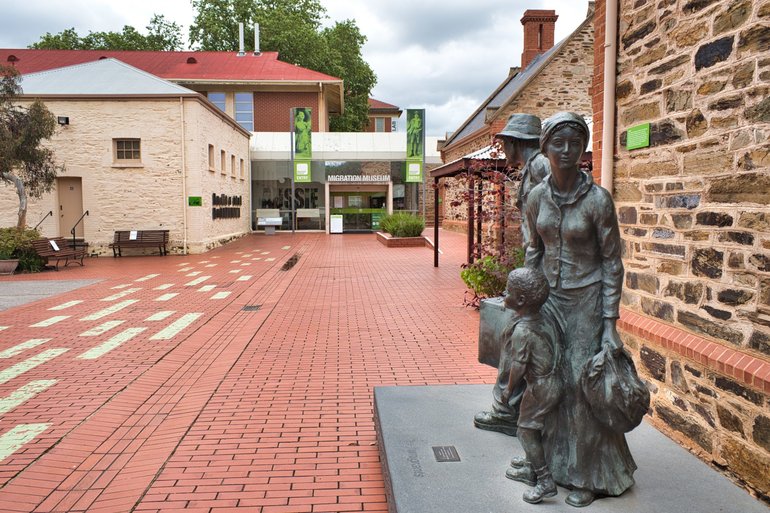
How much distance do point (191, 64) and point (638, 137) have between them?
123 feet

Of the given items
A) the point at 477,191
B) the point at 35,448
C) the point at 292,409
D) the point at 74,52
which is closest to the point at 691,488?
the point at 292,409

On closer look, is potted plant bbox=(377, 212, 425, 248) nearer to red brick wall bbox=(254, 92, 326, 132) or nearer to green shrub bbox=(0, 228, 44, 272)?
green shrub bbox=(0, 228, 44, 272)

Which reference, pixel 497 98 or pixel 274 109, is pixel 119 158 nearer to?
pixel 274 109

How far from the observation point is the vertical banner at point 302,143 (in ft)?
102

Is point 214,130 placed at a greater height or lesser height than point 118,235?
greater

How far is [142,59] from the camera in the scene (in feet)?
129

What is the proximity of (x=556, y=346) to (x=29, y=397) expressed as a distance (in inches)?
208

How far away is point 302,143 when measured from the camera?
31.5 meters

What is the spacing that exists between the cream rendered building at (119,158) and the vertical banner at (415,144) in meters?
12.7

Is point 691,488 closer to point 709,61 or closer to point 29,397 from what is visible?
point 709,61

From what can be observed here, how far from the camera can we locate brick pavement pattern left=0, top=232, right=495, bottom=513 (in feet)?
12.8

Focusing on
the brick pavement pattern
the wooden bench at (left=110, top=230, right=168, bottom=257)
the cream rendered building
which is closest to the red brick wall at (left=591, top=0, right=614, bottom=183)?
the brick pavement pattern

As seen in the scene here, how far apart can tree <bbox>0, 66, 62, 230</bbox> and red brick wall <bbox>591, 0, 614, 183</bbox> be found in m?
15.8

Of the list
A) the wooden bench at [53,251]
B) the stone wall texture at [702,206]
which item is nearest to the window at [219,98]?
the wooden bench at [53,251]
